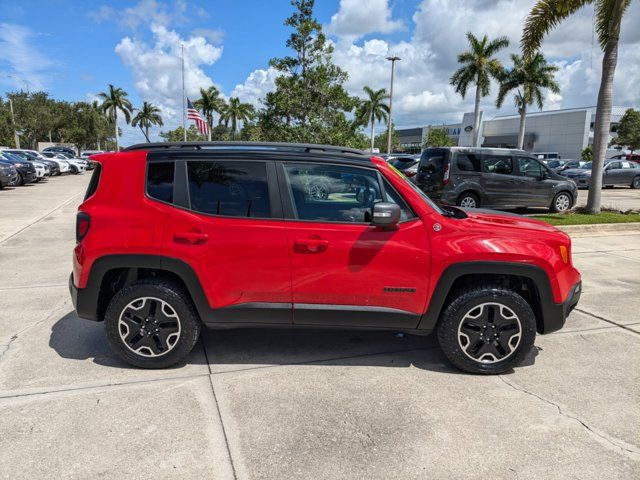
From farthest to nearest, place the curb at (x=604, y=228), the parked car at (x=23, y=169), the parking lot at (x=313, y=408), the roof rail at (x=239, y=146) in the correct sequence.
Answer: the parked car at (x=23, y=169) < the curb at (x=604, y=228) < the roof rail at (x=239, y=146) < the parking lot at (x=313, y=408)

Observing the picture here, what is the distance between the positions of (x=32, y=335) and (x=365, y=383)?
3.07 meters

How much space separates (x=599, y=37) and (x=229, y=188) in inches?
478

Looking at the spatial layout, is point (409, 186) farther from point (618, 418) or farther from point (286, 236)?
point (618, 418)

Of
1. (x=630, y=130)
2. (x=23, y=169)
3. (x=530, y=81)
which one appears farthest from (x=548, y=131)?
(x=23, y=169)

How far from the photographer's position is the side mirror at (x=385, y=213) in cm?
312

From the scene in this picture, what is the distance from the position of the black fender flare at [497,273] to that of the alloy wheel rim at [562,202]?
10371 mm

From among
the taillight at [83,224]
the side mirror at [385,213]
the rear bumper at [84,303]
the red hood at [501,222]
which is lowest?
Answer: the rear bumper at [84,303]

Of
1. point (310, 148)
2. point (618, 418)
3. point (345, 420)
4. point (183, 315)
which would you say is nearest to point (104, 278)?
point (183, 315)

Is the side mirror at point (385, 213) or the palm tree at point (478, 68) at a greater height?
the palm tree at point (478, 68)

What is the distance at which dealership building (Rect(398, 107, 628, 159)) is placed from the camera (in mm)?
63938

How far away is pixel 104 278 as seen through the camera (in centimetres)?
355

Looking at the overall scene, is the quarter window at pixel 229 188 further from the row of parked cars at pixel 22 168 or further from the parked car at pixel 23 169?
the parked car at pixel 23 169

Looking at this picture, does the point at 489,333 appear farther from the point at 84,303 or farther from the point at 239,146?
the point at 84,303

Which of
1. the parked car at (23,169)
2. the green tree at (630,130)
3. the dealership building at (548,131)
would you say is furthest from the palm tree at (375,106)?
the parked car at (23,169)
